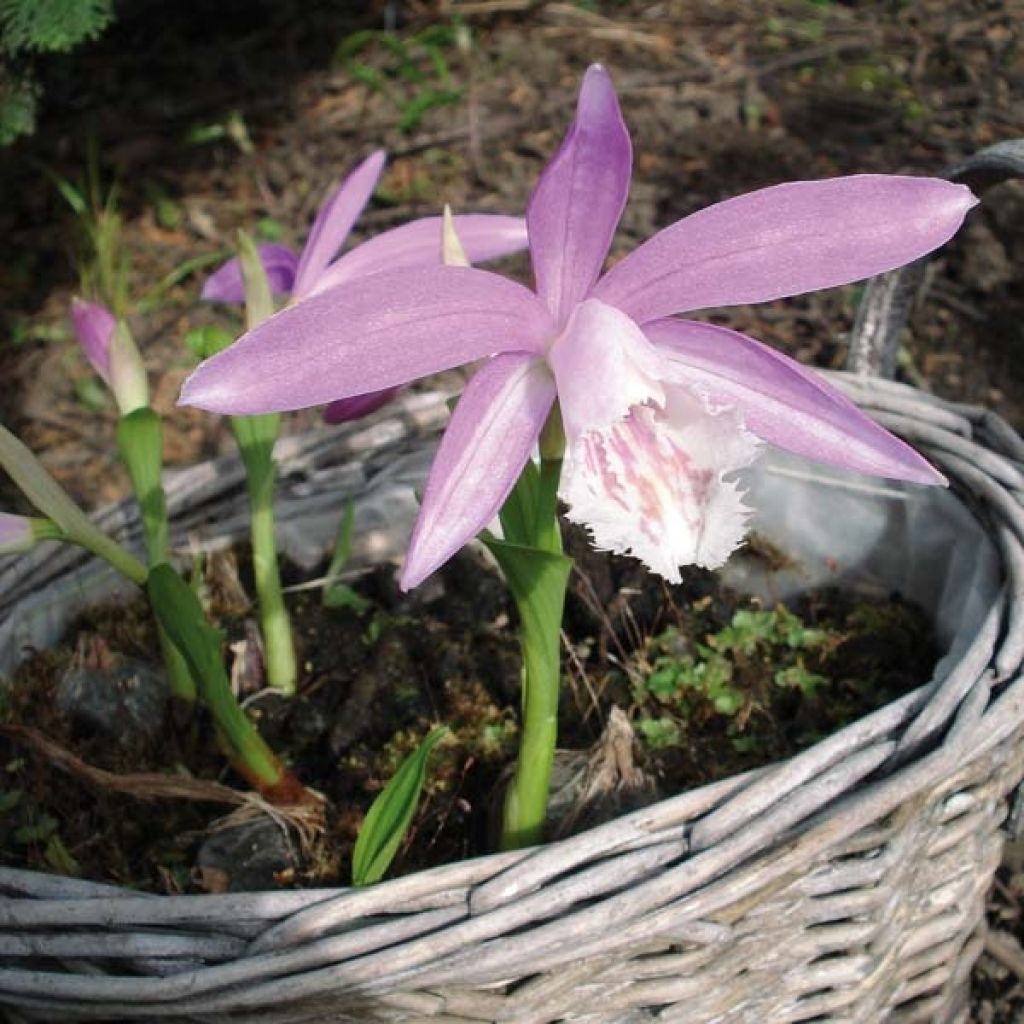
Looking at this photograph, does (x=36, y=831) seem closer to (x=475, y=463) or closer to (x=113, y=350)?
(x=113, y=350)

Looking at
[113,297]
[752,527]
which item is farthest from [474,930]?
[113,297]

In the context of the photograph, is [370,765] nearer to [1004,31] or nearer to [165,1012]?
[165,1012]

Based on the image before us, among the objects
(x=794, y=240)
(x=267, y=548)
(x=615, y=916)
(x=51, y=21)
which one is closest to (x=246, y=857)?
(x=267, y=548)

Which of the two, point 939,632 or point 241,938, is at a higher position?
point 241,938

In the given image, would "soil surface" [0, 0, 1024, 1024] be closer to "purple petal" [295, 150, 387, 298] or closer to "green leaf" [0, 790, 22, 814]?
"green leaf" [0, 790, 22, 814]

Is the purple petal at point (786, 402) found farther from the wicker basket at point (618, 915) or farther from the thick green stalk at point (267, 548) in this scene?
the thick green stalk at point (267, 548)

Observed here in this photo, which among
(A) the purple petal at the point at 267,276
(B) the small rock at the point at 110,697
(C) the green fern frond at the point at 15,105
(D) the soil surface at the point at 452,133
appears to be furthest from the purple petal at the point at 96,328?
(D) the soil surface at the point at 452,133

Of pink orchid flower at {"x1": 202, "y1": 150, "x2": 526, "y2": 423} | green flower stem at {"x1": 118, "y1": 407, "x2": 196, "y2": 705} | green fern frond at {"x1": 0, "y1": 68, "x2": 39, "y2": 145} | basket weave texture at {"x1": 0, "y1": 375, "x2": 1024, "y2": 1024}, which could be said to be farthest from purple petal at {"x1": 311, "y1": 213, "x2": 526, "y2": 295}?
green fern frond at {"x1": 0, "y1": 68, "x2": 39, "y2": 145}
